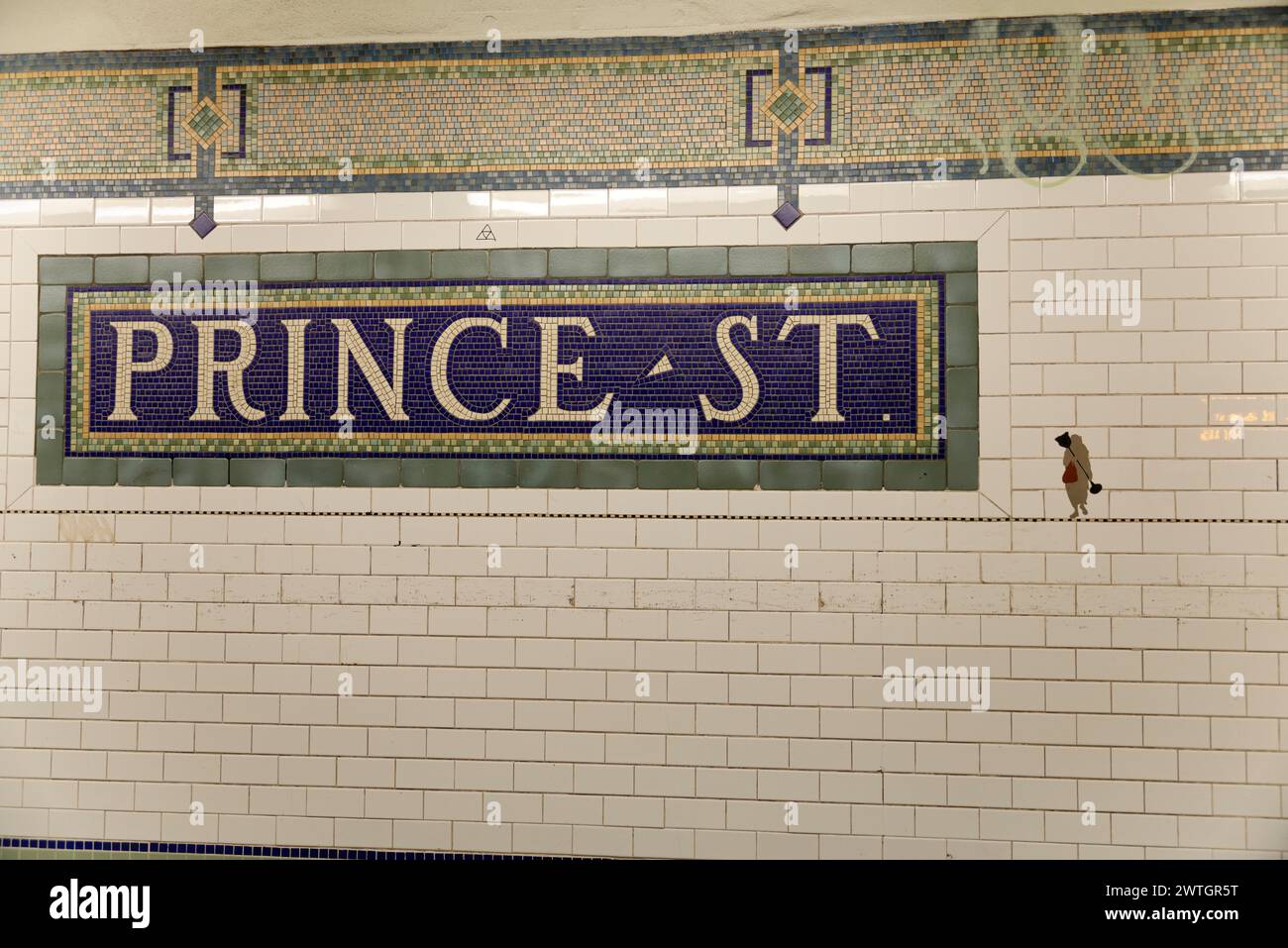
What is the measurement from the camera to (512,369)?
308 centimetres

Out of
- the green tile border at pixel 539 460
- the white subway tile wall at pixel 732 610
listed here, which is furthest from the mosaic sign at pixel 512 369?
the white subway tile wall at pixel 732 610

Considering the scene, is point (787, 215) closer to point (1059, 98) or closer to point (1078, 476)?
point (1059, 98)

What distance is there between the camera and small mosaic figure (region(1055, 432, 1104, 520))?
294cm

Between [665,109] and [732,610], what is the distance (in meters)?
1.82

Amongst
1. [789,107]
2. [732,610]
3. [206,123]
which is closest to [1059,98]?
[789,107]

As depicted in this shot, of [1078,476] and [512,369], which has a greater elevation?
[512,369]

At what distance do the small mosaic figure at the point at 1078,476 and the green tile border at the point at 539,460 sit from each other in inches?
12.4

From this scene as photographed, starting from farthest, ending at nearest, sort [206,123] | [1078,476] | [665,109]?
[206,123], [665,109], [1078,476]

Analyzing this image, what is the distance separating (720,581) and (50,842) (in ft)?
8.64

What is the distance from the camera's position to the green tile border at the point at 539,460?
2.98 m

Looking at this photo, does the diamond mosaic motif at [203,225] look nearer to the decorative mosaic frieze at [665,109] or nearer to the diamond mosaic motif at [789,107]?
the decorative mosaic frieze at [665,109]

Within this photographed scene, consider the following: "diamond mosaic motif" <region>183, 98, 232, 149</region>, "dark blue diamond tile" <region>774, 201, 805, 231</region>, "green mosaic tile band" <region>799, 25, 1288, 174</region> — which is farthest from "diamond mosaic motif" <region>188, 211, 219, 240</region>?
"green mosaic tile band" <region>799, 25, 1288, 174</region>

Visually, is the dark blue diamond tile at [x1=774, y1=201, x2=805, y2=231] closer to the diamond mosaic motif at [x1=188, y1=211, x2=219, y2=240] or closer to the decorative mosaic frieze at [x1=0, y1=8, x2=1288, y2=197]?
the decorative mosaic frieze at [x1=0, y1=8, x2=1288, y2=197]

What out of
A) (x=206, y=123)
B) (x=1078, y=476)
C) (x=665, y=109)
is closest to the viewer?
(x=1078, y=476)
